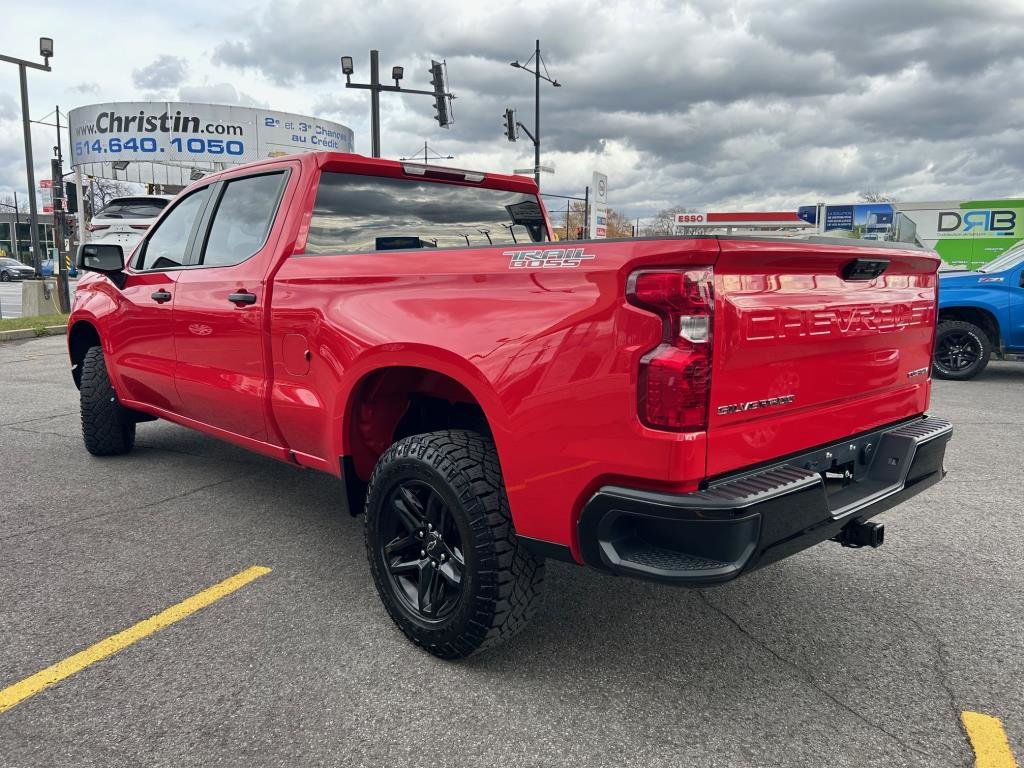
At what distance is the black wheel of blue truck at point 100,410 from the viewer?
201 inches

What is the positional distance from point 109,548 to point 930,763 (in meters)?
3.43

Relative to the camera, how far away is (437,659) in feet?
8.84

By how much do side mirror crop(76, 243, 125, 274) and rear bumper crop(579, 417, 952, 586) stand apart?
354 cm

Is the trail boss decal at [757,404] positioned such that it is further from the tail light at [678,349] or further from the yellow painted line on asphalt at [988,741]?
the yellow painted line on asphalt at [988,741]

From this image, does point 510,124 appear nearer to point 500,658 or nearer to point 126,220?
point 126,220

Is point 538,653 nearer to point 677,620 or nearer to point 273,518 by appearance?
point 677,620

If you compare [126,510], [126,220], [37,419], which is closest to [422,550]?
[126,510]

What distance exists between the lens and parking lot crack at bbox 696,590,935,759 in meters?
2.24

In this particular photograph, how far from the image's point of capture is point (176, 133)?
24.9 m

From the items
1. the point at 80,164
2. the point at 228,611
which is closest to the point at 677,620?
the point at 228,611

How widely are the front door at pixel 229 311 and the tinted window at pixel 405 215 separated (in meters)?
0.25

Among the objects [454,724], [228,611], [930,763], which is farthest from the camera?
[228,611]

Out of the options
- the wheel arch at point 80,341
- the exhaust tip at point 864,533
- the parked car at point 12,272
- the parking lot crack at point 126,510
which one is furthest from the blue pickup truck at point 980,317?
the parked car at point 12,272

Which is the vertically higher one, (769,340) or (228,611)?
(769,340)
